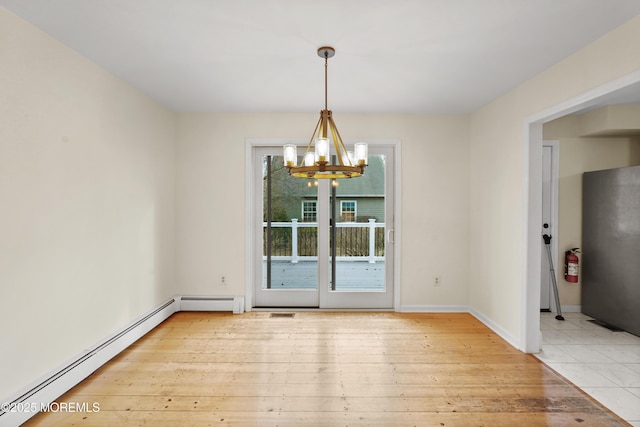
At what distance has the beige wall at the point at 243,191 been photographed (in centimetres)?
419

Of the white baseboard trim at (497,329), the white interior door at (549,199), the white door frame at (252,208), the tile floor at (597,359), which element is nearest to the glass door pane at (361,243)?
the white door frame at (252,208)

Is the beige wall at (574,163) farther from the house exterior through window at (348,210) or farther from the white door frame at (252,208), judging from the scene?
the house exterior through window at (348,210)

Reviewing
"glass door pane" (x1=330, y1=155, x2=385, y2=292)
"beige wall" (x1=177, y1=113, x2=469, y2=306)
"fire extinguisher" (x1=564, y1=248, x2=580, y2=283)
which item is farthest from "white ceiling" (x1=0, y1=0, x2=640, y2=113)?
"fire extinguisher" (x1=564, y1=248, x2=580, y2=283)

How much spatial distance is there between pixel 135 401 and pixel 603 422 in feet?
10.2

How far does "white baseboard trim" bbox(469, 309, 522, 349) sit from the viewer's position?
10.6ft

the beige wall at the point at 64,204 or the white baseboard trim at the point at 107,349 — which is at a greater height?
the beige wall at the point at 64,204

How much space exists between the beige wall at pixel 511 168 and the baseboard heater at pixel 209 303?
3031mm

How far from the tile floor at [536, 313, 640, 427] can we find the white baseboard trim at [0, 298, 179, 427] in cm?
363

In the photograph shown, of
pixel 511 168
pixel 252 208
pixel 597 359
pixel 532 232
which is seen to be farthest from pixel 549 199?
pixel 252 208

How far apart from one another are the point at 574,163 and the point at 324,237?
3.33m

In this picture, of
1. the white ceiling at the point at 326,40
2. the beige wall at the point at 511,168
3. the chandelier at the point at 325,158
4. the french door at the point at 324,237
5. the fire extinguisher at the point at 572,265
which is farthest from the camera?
the french door at the point at 324,237

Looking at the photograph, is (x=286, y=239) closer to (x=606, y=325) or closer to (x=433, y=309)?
(x=433, y=309)

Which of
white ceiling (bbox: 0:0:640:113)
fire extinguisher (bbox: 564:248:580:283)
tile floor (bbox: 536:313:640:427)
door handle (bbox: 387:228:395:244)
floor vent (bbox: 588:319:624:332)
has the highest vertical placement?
white ceiling (bbox: 0:0:640:113)

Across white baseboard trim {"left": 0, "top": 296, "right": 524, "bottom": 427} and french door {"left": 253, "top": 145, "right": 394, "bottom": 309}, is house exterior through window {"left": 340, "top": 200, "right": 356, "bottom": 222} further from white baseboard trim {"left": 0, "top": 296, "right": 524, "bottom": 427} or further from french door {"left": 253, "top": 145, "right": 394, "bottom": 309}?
white baseboard trim {"left": 0, "top": 296, "right": 524, "bottom": 427}
